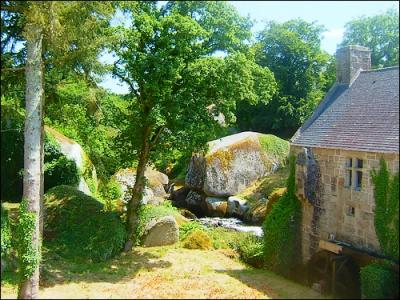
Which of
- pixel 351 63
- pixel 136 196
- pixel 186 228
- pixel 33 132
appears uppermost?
pixel 351 63

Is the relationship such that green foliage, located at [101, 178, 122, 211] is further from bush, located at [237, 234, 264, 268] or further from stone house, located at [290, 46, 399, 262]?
stone house, located at [290, 46, 399, 262]

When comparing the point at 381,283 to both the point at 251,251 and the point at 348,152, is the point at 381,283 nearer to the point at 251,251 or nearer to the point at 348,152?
the point at 348,152

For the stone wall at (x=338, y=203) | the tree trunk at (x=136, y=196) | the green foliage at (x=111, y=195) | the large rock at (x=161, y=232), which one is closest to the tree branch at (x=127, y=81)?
the tree trunk at (x=136, y=196)

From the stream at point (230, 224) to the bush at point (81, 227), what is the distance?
9062mm

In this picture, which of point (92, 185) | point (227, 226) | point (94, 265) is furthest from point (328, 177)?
point (92, 185)

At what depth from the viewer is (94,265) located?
17094 millimetres

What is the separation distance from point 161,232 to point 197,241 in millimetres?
1815

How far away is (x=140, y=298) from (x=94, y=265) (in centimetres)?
446

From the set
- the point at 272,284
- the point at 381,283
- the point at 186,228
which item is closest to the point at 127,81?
the point at 186,228

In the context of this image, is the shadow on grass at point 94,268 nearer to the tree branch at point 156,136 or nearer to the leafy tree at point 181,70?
the leafy tree at point 181,70

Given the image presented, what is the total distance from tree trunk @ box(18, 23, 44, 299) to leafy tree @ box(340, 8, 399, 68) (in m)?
27.7

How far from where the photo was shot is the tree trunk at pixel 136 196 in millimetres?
19469

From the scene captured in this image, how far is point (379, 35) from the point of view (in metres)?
34.2

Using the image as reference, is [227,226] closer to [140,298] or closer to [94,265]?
[94,265]
